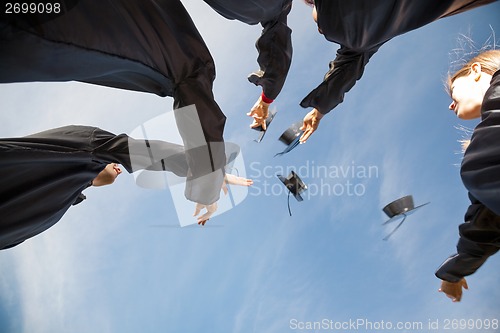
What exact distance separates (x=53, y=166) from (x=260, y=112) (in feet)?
3.05

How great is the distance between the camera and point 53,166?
121cm

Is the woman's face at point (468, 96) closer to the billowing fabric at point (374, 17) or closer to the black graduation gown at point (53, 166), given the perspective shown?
the billowing fabric at point (374, 17)

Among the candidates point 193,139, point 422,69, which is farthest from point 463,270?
point 422,69

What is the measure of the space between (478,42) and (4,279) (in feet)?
10.5

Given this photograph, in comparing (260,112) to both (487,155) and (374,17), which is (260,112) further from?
(487,155)

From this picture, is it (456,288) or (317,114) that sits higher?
(317,114)

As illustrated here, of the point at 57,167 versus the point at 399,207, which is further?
the point at 399,207

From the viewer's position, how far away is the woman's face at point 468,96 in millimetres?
1096

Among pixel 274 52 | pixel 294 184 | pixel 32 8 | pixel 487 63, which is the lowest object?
pixel 294 184

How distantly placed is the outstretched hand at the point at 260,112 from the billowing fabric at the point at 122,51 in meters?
0.67

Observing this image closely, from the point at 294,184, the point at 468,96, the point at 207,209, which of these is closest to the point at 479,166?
the point at 468,96

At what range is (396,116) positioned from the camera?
2453mm

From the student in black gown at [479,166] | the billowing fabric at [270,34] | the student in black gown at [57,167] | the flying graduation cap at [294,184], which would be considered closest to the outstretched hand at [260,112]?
the billowing fabric at [270,34]

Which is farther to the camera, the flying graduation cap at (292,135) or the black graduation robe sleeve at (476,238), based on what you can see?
the flying graduation cap at (292,135)
